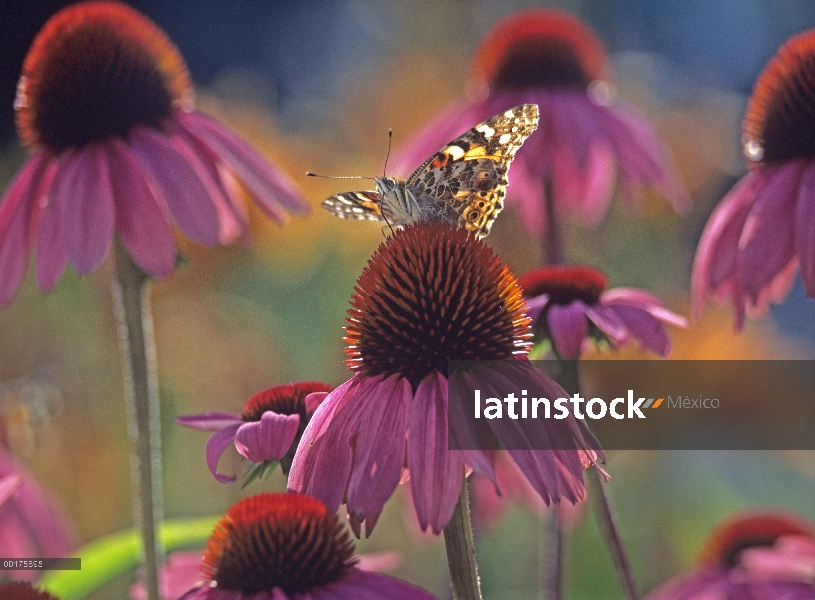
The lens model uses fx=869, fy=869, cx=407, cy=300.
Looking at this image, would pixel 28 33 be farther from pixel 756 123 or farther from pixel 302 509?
pixel 302 509

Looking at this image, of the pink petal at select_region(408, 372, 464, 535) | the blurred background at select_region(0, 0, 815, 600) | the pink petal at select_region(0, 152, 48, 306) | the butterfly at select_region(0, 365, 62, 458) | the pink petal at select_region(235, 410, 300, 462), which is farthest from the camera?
the blurred background at select_region(0, 0, 815, 600)

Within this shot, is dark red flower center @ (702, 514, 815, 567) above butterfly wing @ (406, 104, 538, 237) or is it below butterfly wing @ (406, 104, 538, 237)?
below

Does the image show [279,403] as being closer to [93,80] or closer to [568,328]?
A: [568,328]

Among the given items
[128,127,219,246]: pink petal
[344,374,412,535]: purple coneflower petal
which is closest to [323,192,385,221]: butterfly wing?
[128,127,219,246]: pink petal

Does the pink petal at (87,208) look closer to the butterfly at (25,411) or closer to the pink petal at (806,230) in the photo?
the butterfly at (25,411)

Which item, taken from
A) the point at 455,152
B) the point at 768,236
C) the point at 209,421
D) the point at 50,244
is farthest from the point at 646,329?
the point at 50,244

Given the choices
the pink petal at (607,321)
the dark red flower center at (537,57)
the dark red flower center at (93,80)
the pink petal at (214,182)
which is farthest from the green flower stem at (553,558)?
the dark red flower center at (537,57)

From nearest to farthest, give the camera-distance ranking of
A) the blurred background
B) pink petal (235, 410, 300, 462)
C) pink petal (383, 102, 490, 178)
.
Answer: pink petal (235, 410, 300, 462) < pink petal (383, 102, 490, 178) < the blurred background

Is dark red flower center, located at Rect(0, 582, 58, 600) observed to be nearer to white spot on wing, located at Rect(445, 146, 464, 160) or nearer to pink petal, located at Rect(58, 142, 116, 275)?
pink petal, located at Rect(58, 142, 116, 275)
